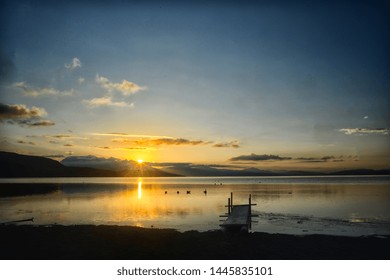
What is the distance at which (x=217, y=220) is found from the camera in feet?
75.7

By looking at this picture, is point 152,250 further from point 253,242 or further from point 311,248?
point 311,248

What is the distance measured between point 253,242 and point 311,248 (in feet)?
6.16

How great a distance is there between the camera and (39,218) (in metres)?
23.7

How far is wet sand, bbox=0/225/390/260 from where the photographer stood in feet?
32.1

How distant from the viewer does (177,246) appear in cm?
1095

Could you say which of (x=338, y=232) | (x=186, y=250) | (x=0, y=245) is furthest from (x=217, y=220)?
(x=0, y=245)

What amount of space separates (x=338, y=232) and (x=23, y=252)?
48.1 ft

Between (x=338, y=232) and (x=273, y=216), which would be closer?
(x=338, y=232)

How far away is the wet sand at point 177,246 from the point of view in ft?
32.1

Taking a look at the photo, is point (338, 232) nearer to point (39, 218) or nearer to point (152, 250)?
point (152, 250)

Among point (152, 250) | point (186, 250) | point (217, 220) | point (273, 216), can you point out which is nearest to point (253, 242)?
point (186, 250)
